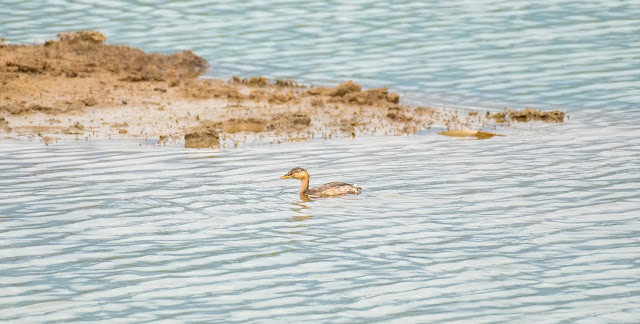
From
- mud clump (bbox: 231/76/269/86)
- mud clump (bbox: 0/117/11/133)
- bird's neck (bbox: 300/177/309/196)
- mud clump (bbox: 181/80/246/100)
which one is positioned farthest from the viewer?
mud clump (bbox: 231/76/269/86)

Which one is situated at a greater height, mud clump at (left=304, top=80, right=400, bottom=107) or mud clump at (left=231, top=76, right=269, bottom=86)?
mud clump at (left=231, top=76, right=269, bottom=86)

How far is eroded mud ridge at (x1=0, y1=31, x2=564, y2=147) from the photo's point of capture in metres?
21.0

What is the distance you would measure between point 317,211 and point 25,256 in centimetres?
429

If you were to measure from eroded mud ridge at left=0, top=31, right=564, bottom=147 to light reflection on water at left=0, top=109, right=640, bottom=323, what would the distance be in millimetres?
1220

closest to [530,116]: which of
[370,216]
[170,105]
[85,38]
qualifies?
[170,105]

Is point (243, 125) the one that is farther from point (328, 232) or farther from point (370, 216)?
point (328, 232)

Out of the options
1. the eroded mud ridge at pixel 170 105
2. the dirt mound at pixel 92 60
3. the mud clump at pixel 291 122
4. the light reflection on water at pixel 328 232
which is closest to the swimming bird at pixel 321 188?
the light reflection on water at pixel 328 232

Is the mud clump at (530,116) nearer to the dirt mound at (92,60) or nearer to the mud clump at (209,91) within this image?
the mud clump at (209,91)

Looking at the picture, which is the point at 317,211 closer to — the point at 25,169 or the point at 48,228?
the point at 48,228

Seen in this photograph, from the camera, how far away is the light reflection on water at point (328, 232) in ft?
35.7

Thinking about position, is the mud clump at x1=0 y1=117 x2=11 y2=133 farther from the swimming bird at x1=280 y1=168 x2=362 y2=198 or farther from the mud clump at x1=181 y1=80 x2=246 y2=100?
the swimming bird at x1=280 y1=168 x2=362 y2=198

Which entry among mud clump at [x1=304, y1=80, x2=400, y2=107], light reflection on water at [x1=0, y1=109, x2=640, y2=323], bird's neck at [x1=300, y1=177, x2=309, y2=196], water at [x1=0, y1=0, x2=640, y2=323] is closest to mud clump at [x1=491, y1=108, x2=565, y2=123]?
water at [x1=0, y1=0, x2=640, y2=323]

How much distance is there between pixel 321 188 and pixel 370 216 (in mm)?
1669

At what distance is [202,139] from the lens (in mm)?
19938
